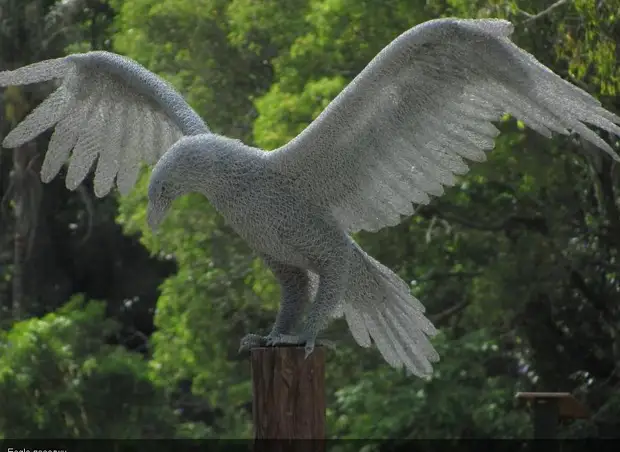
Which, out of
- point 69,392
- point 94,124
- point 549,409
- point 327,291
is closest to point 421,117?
point 327,291

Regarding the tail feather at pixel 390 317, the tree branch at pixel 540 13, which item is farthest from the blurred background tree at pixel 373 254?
the tail feather at pixel 390 317

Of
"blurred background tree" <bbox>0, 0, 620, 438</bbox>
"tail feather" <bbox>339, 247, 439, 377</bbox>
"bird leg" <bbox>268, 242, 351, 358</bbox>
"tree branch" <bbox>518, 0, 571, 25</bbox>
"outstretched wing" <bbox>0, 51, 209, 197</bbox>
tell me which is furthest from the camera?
"blurred background tree" <bbox>0, 0, 620, 438</bbox>

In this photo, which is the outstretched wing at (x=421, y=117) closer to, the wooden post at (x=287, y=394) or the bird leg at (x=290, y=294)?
the bird leg at (x=290, y=294)

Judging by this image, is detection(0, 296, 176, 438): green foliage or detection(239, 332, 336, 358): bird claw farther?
detection(0, 296, 176, 438): green foliage

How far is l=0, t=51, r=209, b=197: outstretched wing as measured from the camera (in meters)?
7.84

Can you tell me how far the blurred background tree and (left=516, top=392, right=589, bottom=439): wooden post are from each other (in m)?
3.12

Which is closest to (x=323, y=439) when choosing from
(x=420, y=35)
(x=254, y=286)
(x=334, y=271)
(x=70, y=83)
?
(x=334, y=271)

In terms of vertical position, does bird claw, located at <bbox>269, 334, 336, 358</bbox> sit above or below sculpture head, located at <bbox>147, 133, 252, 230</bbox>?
below

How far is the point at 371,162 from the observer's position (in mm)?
6938

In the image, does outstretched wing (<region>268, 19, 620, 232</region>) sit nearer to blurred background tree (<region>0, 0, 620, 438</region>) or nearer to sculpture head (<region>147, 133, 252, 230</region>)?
sculpture head (<region>147, 133, 252, 230</region>)

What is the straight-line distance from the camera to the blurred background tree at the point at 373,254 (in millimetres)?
13938

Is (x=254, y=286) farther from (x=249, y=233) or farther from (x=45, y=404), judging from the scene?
(x=249, y=233)

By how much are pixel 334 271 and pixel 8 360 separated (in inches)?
373

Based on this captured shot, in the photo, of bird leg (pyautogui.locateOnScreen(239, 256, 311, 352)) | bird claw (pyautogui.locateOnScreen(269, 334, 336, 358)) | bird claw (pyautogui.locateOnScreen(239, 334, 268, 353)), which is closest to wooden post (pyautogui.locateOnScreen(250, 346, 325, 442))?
bird claw (pyautogui.locateOnScreen(269, 334, 336, 358))
